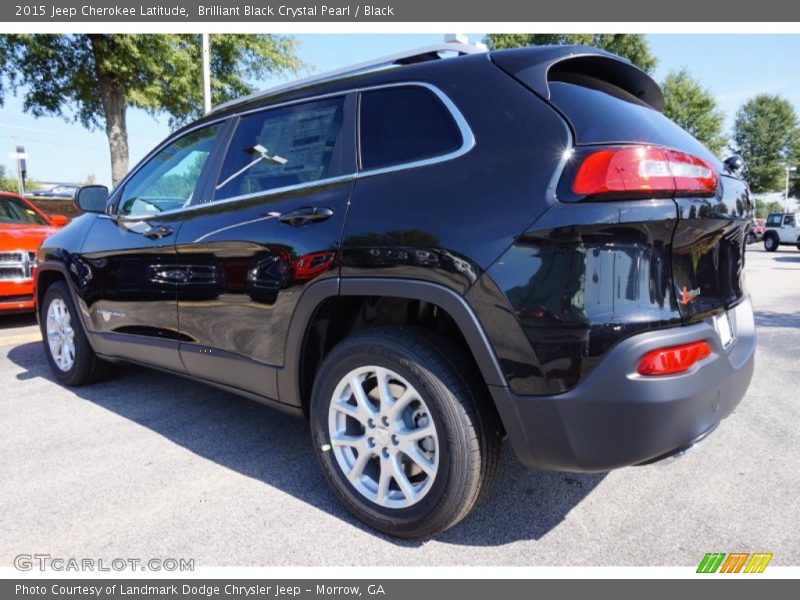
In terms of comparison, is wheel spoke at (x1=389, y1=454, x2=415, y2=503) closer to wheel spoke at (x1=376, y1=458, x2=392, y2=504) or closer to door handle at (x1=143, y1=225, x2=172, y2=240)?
wheel spoke at (x1=376, y1=458, x2=392, y2=504)

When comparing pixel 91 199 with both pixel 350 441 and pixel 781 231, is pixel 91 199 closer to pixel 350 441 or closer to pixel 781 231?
pixel 350 441

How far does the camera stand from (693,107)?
3169 cm

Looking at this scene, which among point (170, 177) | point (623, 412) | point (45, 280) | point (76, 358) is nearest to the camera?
point (623, 412)

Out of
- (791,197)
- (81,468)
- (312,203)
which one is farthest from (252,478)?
(791,197)

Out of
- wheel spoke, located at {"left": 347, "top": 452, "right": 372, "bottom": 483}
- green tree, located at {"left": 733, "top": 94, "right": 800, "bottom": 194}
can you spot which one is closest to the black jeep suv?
wheel spoke, located at {"left": 347, "top": 452, "right": 372, "bottom": 483}

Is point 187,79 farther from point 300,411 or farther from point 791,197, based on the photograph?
point 791,197

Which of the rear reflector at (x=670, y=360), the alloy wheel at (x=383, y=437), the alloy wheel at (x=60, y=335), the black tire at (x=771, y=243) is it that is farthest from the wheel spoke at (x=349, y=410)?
the black tire at (x=771, y=243)

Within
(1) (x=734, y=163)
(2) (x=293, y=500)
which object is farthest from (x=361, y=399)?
(1) (x=734, y=163)

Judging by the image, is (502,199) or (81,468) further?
(81,468)

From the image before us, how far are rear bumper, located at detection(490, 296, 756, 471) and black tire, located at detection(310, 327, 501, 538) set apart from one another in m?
0.13

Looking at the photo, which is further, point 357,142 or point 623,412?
point 357,142

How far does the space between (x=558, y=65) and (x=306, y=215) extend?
116 cm
